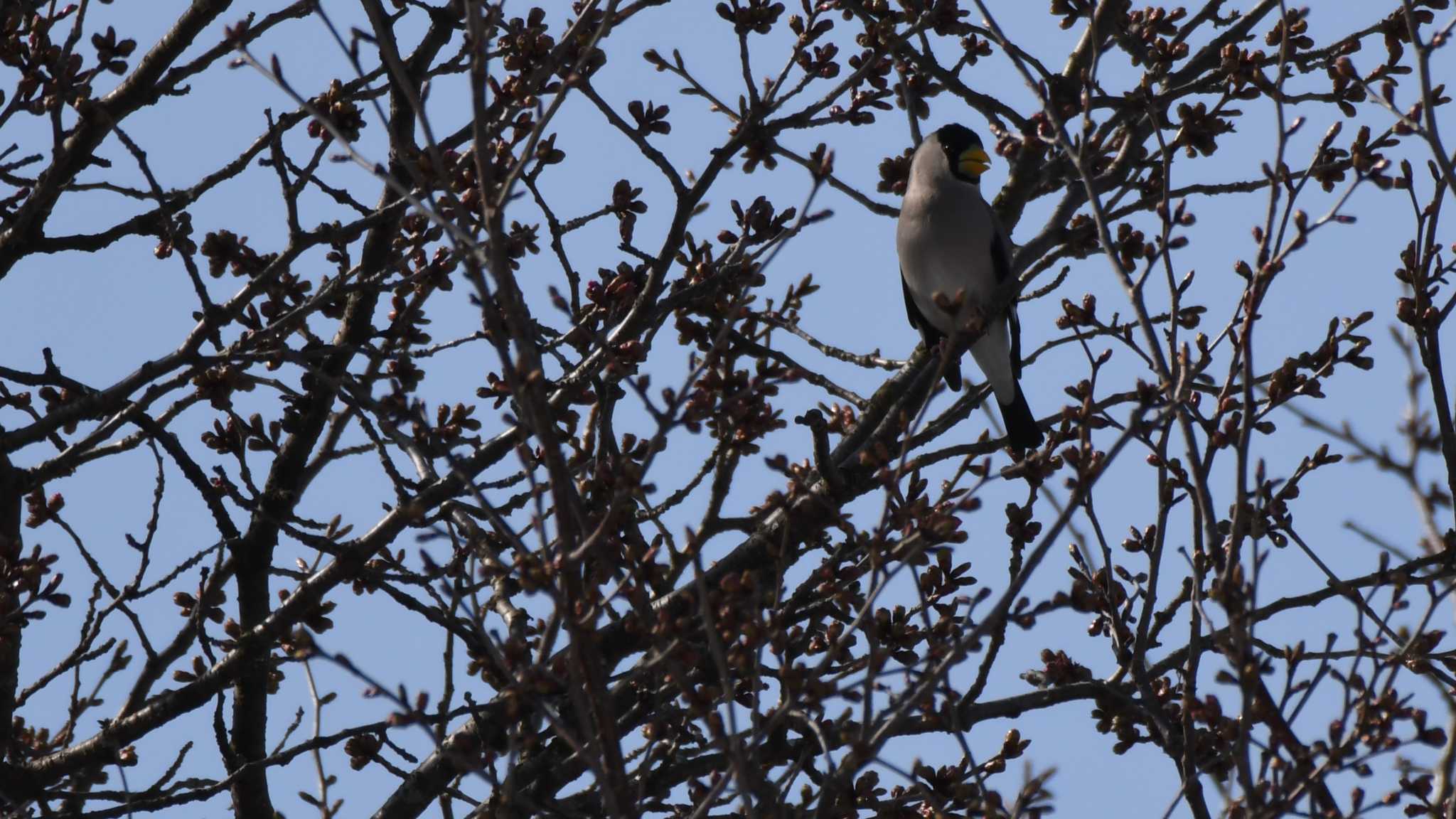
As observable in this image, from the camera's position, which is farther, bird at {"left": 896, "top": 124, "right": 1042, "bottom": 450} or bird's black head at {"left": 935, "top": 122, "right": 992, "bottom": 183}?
bird's black head at {"left": 935, "top": 122, "right": 992, "bottom": 183}

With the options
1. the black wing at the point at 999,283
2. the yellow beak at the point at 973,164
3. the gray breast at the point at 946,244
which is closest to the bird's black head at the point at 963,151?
the yellow beak at the point at 973,164

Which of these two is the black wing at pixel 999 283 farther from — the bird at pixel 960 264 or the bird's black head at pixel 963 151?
the bird's black head at pixel 963 151

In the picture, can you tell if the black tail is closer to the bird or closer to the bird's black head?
the bird

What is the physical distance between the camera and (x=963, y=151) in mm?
7293

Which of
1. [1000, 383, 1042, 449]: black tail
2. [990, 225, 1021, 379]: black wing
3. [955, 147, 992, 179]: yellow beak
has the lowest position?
[1000, 383, 1042, 449]: black tail

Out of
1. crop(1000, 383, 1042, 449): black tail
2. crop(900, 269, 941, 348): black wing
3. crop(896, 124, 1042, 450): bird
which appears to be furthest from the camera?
crop(900, 269, 941, 348): black wing

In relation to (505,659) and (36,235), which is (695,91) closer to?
(36,235)

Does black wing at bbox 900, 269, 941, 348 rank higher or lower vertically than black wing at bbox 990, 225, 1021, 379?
higher

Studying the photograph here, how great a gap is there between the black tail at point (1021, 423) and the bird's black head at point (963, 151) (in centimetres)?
114

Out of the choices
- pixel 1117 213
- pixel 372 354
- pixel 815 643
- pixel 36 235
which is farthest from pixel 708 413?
pixel 36 235

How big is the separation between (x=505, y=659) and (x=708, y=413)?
0.60 meters

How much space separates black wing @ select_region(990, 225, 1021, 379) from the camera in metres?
6.05

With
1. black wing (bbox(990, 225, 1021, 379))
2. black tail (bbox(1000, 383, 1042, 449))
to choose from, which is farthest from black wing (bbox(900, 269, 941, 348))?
black tail (bbox(1000, 383, 1042, 449))

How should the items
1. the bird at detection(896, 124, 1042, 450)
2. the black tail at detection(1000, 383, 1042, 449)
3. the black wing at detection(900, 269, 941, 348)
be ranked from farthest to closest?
1. the black wing at detection(900, 269, 941, 348)
2. the bird at detection(896, 124, 1042, 450)
3. the black tail at detection(1000, 383, 1042, 449)
